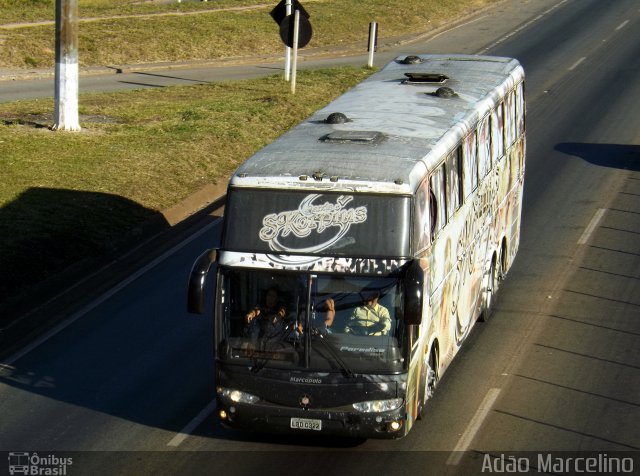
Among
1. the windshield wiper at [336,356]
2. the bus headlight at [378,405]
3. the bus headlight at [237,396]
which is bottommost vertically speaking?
the bus headlight at [237,396]

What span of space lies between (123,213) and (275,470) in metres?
10.5

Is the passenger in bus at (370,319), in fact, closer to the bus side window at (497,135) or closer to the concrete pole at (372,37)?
the bus side window at (497,135)

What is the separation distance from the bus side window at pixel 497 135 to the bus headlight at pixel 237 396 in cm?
625

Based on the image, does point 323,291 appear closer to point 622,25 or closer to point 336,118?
point 336,118

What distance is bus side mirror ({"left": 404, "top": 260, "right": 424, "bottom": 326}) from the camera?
11195mm

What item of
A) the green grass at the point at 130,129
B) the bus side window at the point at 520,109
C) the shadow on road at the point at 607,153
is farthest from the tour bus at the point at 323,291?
the shadow on road at the point at 607,153

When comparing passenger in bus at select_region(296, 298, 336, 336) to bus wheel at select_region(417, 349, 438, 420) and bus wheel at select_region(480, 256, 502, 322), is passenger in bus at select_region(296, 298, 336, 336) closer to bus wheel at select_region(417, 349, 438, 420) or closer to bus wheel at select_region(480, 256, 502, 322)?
bus wheel at select_region(417, 349, 438, 420)

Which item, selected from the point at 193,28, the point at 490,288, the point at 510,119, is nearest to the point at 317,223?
the point at 490,288

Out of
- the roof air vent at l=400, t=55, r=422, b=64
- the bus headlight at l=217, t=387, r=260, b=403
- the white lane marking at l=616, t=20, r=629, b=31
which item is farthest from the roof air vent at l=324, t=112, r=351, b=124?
the white lane marking at l=616, t=20, r=629, b=31

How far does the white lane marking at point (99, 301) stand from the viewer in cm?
1559

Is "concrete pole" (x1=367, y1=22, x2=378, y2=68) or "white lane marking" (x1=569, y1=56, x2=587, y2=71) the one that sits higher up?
"concrete pole" (x1=367, y1=22, x2=378, y2=68)

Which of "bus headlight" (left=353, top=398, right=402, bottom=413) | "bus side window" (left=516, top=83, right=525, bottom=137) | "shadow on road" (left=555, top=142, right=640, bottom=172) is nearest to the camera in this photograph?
"bus headlight" (left=353, top=398, right=402, bottom=413)

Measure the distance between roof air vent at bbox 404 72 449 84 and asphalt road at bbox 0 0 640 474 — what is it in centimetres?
354

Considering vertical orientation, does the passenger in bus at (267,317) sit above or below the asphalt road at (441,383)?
above
